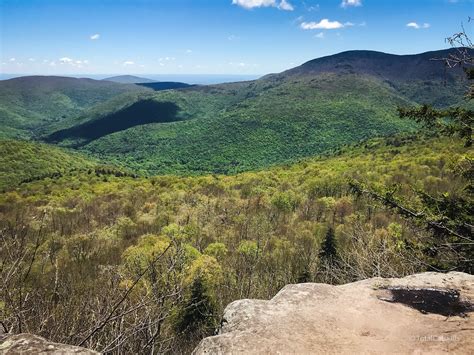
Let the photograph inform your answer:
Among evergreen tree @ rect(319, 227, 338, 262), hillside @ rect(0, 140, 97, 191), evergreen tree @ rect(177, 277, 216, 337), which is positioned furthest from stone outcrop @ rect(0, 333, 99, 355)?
hillside @ rect(0, 140, 97, 191)

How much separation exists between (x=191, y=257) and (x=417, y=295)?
12.3 metres

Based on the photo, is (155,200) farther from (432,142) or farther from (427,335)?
(432,142)

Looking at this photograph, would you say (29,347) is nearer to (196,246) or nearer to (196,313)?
(196,313)

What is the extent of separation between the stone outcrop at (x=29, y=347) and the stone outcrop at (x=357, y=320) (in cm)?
230

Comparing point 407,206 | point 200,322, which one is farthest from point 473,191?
point 200,322

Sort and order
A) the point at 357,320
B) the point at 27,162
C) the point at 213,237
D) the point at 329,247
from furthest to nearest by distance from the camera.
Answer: the point at 27,162
the point at 213,237
the point at 329,247
the point at 357,320

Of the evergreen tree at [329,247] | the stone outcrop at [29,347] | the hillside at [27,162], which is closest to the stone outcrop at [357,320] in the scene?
the stone outcrop at [29,347]

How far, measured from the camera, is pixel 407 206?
36.7 feet

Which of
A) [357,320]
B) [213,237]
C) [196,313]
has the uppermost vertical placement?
[357,320]

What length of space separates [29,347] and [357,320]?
18.2 ft

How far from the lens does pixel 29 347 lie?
443cm

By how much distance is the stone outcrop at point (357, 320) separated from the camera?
625cm

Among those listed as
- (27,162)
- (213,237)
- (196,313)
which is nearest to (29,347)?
(196,313)

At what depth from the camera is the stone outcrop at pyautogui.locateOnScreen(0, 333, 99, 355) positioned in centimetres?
437
